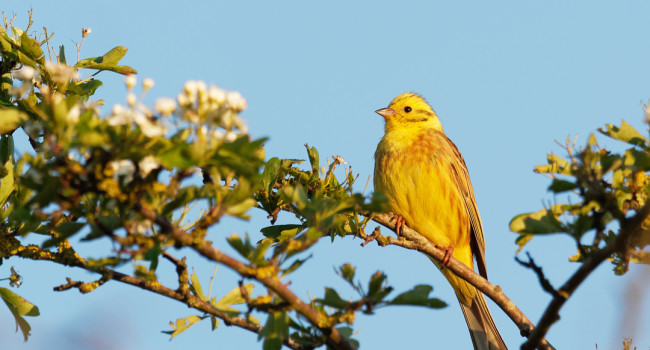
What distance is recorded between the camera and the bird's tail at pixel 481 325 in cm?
536

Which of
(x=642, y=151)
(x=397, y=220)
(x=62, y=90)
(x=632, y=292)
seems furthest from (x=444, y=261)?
(x=62, y=90)

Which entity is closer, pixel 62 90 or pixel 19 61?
pixel 62 90

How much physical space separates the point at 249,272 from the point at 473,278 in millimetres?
2101

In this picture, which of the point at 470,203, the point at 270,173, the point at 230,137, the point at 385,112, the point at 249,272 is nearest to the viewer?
the point at 230,137

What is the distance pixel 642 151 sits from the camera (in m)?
2.45

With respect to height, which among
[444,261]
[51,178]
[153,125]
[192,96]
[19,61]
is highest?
[19,61]

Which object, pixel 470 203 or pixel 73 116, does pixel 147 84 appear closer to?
pixel 73 116

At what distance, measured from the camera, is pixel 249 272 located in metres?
2.13

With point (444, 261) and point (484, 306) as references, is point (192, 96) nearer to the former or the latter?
point (444, 261)

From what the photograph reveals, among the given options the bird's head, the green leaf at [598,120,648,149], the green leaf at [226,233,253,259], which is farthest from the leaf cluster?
the bird's head

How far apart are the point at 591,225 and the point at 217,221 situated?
3.84 ft

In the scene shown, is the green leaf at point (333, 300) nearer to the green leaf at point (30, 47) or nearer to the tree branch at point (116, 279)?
the tree branch at point (116, 279)

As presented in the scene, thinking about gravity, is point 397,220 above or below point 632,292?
above

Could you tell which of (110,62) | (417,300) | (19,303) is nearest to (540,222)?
(417,300)
